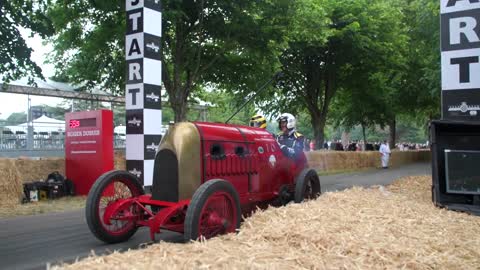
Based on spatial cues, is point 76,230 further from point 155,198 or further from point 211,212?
point 211,212

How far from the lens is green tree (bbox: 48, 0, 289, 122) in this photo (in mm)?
13695

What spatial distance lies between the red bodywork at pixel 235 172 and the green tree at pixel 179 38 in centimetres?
664

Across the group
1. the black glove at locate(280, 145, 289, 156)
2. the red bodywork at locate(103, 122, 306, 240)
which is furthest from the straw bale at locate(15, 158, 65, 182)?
the black glove at locate(280, 145, 289, 156)

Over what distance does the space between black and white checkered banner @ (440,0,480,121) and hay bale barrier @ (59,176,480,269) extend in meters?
3.82

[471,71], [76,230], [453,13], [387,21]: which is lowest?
[76,230]

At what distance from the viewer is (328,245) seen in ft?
11.8

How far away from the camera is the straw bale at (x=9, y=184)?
33.7 feet

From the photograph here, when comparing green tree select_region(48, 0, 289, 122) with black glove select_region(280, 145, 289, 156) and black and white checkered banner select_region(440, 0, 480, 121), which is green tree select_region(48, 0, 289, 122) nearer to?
black glove select_region(280, 145, 289, 156)

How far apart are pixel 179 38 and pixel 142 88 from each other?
5411mm

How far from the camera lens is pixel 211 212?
5125mm

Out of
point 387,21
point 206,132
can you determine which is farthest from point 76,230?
point 387,21

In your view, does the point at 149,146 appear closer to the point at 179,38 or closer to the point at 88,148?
the point at 88,148

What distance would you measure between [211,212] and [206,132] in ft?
3.72

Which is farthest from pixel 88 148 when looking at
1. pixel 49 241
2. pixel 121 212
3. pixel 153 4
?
pixel 121 212
